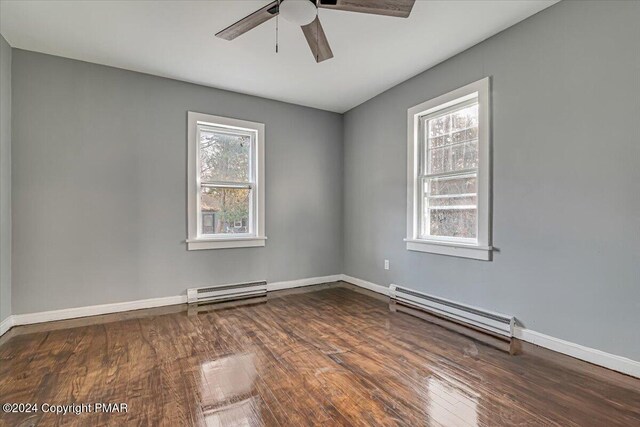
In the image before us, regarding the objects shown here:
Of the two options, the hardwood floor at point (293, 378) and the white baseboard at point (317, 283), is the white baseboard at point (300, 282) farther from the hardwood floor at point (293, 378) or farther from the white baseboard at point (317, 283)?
the hardwood floor at point (293, 378)

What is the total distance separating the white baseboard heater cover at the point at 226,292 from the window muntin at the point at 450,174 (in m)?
2.23

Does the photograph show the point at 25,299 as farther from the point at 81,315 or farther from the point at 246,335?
the point at 246,335

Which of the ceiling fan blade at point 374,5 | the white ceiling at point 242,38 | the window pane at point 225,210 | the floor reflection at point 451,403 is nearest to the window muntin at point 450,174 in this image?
the white ceiling at point 242,38

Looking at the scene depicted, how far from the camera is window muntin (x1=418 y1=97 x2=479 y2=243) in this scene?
10.5 ft

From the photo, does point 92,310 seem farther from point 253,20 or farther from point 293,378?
point 253,20

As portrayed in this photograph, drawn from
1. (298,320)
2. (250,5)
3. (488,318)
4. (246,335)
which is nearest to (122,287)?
(246,335)

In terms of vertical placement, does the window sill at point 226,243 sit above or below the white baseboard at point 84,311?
above

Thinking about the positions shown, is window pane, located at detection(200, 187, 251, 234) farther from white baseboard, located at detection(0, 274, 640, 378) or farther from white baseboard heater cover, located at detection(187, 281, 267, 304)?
white baseboard, located at detection(0, 274, 640, 378)

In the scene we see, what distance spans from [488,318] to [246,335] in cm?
222

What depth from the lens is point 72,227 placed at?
10.8 ft

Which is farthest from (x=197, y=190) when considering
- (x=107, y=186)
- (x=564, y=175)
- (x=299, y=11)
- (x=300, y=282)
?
(x=564, y=175)

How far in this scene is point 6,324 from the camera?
293 cm

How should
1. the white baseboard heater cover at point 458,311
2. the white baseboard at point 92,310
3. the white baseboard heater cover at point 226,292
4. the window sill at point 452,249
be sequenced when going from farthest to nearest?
1. the white baseboard heater cover at point 226,292
2. the white baseboard at point 92,310
3. the window sill at point 452,249
4. the white baseboard heater cover at point 458,311

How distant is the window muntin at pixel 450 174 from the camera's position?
3.19m
